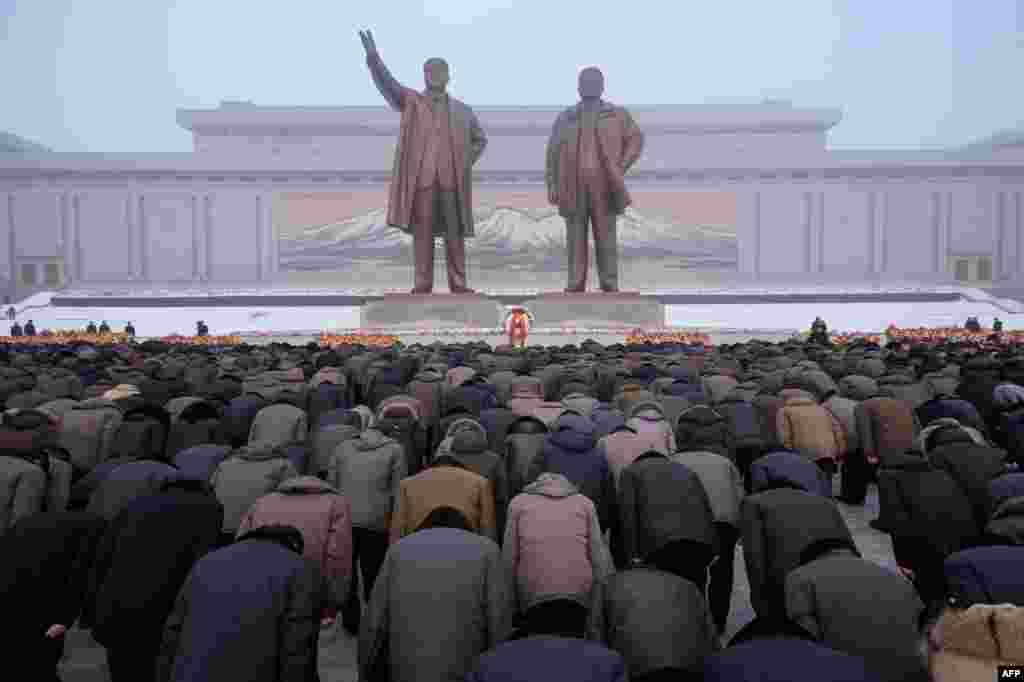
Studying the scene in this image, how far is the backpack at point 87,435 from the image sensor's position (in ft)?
24.6

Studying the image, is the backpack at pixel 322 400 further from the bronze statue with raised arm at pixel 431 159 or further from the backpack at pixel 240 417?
the bronze statue with raised arm at pixel 431 159

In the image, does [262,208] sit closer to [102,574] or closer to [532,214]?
[532,214]

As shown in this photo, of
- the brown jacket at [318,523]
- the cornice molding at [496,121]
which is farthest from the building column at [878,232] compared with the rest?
the brown jacket at [318,523]

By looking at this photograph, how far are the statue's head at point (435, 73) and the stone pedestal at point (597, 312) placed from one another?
5.23 metres

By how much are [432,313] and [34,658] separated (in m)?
16.8

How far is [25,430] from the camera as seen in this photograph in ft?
21.6

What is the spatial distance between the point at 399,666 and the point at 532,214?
4343 centimetres

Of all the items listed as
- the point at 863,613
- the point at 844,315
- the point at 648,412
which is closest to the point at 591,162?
the point at 648,412

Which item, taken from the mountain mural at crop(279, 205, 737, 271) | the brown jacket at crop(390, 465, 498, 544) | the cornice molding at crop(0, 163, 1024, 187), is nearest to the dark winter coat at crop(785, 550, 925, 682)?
the brown jacket at crop(390, 465, 498, 544)

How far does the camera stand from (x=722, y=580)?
5988 millimetres

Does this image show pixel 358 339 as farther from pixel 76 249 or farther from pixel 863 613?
pixel 76 249

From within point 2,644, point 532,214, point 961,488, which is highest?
point 532,214

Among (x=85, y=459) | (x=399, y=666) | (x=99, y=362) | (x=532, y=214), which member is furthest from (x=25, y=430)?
(x=532, y=214)

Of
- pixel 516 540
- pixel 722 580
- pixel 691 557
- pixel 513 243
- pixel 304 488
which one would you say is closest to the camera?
pixel 516 540
